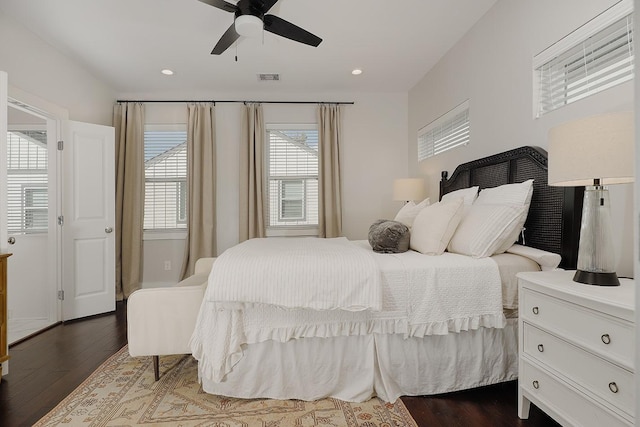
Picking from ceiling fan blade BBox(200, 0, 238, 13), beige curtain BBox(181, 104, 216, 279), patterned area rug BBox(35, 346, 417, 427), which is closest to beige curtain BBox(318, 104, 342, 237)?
beige curtain BBox(181, 104, 216, 279)

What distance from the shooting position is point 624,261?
1595 millimetres

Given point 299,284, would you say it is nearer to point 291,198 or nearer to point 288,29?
point 288,29

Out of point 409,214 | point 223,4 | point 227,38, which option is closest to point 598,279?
point 409,214

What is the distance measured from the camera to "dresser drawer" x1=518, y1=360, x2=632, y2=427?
3.81 feet

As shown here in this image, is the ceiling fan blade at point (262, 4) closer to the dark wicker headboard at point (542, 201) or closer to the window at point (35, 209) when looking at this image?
the dark wicker headboard at point (542, 201)

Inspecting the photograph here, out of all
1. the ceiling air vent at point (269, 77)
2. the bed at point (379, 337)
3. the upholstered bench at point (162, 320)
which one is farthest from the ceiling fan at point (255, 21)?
the upholstered bench at point (162, 320)

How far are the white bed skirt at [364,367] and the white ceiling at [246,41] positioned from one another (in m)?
2.55

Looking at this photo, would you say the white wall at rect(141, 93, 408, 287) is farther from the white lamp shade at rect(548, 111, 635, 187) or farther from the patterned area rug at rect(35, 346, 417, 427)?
the white lamp shade at rect(548, 111, 635, 187)

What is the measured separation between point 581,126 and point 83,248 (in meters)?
4.32

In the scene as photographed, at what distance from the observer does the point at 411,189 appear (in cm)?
373

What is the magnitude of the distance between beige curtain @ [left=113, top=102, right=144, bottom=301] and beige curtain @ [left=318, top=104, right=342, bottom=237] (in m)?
2.44

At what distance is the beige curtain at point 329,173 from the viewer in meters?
4.30

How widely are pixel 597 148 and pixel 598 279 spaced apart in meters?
0.56

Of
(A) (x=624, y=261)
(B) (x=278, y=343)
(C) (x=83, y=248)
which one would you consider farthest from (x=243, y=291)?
(C) (x=83, y=248)
